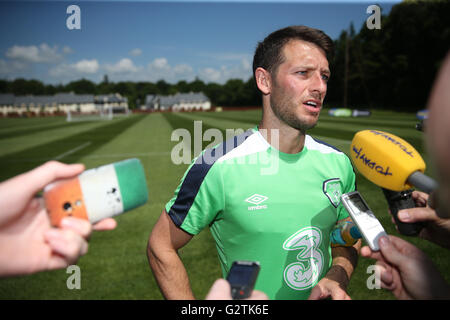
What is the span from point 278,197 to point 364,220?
606mm

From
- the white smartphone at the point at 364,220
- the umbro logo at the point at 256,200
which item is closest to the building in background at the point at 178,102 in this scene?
the umbro logo at the point at 256,200

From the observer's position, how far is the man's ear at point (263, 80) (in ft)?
6.36

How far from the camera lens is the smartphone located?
0.97 m

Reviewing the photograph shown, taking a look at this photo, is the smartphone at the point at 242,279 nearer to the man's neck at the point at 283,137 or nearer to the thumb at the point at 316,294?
the thumb at the point at 316,294

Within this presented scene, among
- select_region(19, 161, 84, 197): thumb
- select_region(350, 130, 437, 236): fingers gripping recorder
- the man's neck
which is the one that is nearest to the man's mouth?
the man's neck

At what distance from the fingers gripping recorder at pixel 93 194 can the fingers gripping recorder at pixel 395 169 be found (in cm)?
114

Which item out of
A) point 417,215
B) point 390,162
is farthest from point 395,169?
point 417,215

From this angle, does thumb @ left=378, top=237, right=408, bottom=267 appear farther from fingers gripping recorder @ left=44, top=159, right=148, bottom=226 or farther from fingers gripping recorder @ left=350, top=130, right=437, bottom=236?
fingers gripping recorder @ left=44, top=159, right=148, bottom=226

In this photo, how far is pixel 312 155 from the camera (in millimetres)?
1968

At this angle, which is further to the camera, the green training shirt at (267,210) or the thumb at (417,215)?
the green training shirt at (267,210)

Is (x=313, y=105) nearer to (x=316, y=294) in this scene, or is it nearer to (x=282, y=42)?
(x=282, y=42)
